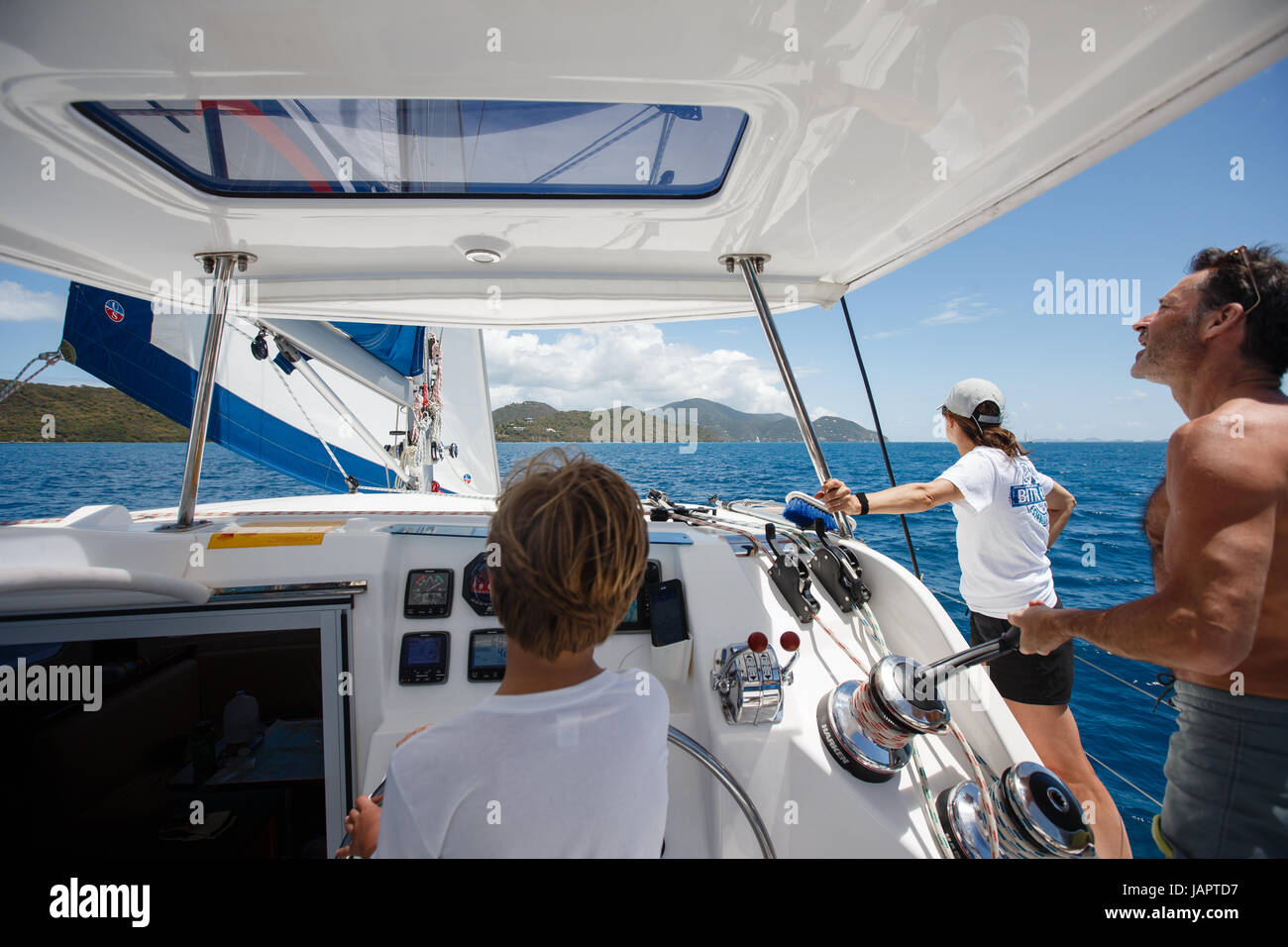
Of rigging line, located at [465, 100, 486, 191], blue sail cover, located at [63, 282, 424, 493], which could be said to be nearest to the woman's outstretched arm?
rigging line, located at [465, 100, 486, 191]

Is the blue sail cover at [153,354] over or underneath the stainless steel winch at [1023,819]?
over

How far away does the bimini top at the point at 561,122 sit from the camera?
0.89 m

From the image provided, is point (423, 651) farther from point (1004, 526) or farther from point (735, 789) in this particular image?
point (1004, 526)

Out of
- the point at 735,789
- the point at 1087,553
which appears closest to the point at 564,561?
the point at 735,789

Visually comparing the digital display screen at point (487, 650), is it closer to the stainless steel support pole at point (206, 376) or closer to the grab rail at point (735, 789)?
the grab rail at point (735, 789)

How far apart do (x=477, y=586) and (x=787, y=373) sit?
1401 mm

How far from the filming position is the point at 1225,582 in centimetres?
89

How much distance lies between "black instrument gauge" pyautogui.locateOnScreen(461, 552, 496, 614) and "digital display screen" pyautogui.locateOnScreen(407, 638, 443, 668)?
0.15 metres

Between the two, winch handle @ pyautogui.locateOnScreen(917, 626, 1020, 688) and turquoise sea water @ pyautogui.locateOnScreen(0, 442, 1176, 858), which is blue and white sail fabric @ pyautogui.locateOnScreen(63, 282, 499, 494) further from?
winch handle @ pyautogui.locateOnScreen(917, 626, 1020, 688)

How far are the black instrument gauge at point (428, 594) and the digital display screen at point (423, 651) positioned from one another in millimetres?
78

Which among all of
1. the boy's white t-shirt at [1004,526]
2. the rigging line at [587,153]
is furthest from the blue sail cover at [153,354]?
the boy's white t-shirt at [1004,526]
